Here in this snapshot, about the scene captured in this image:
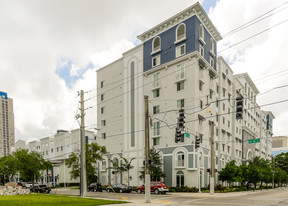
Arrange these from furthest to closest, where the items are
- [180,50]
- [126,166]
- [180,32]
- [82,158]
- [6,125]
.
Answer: [6,125] → [126,166] → [180,32] → [180,50] → [82,158]

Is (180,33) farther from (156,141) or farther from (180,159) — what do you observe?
(180,159)

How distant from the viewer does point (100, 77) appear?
52.7 meters

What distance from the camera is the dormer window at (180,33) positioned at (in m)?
38.4

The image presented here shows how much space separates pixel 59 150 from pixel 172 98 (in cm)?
4892

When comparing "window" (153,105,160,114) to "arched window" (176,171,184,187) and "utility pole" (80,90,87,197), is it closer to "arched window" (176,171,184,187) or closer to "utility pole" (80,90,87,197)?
"arched window" (176,171,184,187)

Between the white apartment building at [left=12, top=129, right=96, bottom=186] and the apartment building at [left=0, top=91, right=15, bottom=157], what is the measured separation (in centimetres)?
4523

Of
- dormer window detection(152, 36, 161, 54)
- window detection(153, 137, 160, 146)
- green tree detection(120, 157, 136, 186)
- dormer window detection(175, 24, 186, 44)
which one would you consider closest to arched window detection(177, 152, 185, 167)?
window detection(153, 137, 160, 146)

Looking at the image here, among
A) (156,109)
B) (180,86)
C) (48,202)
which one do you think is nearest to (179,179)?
(156,109)

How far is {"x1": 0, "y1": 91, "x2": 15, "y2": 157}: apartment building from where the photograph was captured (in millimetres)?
114912

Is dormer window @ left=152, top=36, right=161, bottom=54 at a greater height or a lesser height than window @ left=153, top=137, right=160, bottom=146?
greater

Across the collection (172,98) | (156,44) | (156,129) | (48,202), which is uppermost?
(156,44)

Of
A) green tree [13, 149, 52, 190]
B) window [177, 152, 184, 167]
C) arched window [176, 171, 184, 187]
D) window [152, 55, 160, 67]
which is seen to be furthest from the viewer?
window [152, 55, 160, 67]

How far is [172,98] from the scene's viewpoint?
39.0m

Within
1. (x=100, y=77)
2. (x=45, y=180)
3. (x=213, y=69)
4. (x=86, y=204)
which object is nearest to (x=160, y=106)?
(x=213, y=69)
